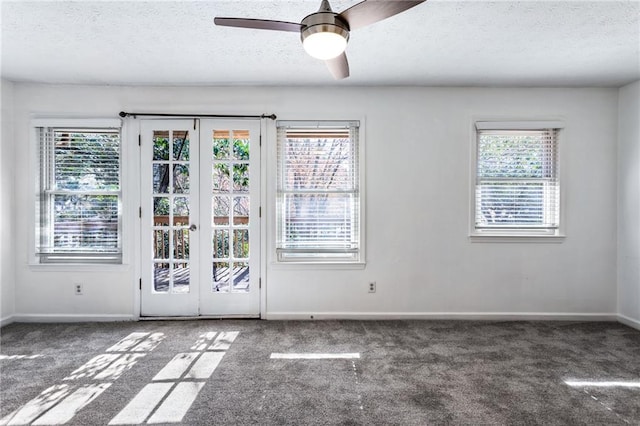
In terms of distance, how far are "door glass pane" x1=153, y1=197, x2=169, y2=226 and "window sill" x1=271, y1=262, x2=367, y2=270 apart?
49.0 inches

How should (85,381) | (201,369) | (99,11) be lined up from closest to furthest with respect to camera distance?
(99,11)
(85,381)
(201,369)

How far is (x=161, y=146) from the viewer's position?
3.66m

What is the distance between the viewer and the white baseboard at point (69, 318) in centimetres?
361

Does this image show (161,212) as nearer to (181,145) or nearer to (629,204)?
(181,145)

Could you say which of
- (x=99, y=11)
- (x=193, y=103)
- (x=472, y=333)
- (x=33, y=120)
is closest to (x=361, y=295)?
(x=472, y=333)

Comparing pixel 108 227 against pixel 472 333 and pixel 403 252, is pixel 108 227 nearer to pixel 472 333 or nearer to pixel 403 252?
pixel 403 252

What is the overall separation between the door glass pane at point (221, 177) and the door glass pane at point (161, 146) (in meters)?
Result: 0.54

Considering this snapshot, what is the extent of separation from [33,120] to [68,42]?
4.66 ft

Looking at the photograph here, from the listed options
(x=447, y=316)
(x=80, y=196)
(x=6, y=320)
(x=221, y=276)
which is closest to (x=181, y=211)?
(x=221, y=276)

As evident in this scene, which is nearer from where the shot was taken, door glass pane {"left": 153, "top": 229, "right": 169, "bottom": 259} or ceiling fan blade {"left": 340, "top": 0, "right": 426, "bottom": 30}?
ceiling fan blade {"left": 340, "top": 0, "right": 426, "bottom": 30}

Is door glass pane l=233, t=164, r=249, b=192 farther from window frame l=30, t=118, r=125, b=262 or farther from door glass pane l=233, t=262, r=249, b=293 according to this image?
window frame l=30, t=118, r=125, b=262

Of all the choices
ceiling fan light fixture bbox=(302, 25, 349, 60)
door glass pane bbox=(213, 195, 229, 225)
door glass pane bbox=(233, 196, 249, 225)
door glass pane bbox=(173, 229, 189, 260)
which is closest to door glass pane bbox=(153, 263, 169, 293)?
door glass pane bbox=(173, 229, 189, 260)

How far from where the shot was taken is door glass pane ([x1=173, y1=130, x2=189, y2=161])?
12.0 feet

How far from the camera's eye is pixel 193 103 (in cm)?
365
